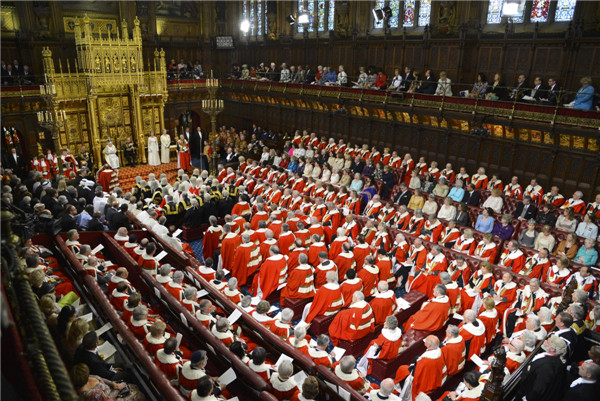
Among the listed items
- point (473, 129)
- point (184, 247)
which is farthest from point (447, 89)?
point (184, 247)

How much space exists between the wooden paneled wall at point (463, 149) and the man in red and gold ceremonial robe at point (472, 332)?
30.7ft

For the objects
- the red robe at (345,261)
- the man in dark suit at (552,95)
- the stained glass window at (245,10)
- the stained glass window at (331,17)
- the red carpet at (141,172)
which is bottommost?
the red carpet at (141,172)

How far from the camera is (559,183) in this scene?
569 inches

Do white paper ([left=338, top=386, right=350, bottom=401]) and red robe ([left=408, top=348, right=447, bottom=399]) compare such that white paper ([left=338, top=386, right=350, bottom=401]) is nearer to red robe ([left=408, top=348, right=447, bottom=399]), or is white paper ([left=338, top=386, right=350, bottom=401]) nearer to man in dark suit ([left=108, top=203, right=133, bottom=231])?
red robe ([left=408, top=348, right=447, bottom=399])

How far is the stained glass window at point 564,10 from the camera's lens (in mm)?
14766

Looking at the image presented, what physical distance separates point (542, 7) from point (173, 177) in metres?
17.6

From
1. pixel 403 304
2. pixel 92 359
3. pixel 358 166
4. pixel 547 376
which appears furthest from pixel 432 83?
pixel 92 359

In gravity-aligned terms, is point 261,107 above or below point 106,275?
above

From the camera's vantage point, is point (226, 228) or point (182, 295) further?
point (226, 228)

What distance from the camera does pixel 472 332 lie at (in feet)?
23.6

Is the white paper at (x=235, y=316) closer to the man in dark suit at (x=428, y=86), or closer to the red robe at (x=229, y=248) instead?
the red robe at (x=229, y=248)

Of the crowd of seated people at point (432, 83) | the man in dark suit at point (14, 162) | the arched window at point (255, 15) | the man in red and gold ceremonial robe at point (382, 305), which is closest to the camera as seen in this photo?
the man in red and gold ceremonial robe at point (382, 305)

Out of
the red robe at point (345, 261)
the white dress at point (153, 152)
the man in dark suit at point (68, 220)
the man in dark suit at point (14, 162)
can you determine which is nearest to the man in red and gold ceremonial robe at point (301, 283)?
the red robe at point (345, 261)

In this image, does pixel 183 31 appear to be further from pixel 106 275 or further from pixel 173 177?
pixel 106 275
